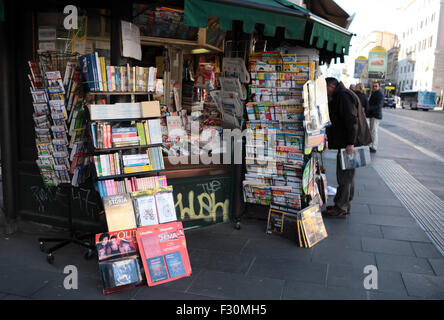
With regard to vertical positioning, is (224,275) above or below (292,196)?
below

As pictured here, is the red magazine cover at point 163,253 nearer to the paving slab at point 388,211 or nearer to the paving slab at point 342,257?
the paving slab at point 342,257

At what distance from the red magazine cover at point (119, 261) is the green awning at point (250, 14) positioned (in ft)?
6.67

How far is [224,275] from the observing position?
374 centimetres

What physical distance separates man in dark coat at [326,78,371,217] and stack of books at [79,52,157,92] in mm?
2772

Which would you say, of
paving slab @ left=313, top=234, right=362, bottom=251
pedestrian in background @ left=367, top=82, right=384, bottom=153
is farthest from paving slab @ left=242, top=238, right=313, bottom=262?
pedestrian in background @ left=367, top=82, right=384, bottom=153

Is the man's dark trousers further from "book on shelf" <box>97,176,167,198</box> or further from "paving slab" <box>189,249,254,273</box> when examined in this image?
"book on shelf" <box>97,176,167,198</box>

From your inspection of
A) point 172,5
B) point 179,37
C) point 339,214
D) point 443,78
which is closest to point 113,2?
point 172,5

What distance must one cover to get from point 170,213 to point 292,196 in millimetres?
1660

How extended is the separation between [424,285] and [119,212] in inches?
114

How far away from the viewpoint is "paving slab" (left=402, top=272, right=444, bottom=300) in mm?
3450

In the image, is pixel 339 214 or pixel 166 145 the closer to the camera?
pixel 166 145
